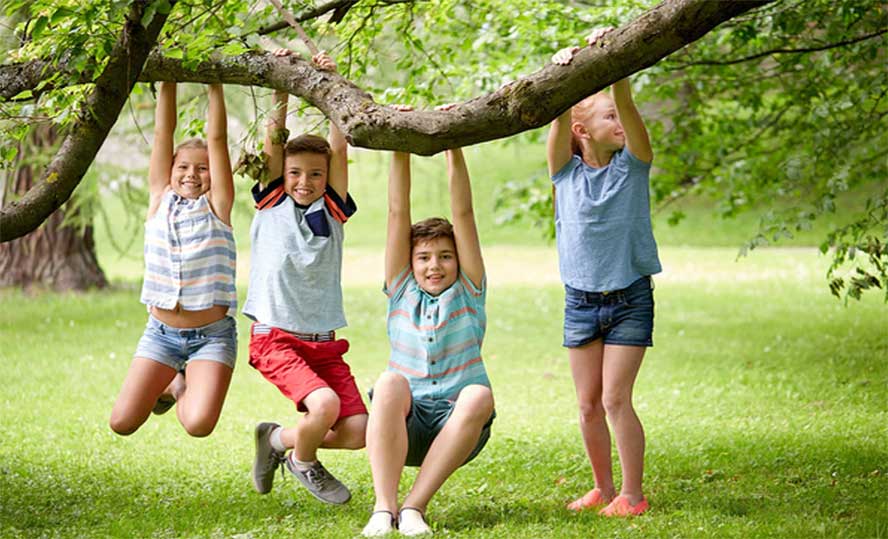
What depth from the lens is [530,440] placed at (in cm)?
771

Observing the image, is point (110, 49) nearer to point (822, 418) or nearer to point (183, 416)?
point (183, 416)

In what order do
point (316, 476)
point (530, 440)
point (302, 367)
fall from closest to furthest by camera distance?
point (302, 367)
point (316, 476)
point (530, 440)

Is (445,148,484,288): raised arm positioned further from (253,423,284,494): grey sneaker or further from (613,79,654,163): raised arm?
(253,423,284,494): grey sneaker

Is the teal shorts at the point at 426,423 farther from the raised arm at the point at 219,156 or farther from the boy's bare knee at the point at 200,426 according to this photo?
the raised arm at the point at 219,156

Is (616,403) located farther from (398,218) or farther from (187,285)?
(187,285)

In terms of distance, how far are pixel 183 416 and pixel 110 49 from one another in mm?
1731

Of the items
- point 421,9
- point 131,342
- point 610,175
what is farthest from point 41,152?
point 610,175

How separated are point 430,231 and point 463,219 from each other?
17cm

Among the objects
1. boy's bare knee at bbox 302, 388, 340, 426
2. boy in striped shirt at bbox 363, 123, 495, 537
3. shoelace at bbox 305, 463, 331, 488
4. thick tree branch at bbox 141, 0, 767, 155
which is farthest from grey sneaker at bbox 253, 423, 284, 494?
thick tree branch at bbox 141, 0, 767, 155

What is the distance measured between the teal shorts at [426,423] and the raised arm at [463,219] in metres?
0.55

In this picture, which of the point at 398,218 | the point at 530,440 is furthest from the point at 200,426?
the point at 530,440

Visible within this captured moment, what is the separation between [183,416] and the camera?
5711mm

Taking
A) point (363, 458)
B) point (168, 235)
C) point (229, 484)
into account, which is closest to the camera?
point (168, 235)

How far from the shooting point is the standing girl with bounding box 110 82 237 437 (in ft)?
18.9
